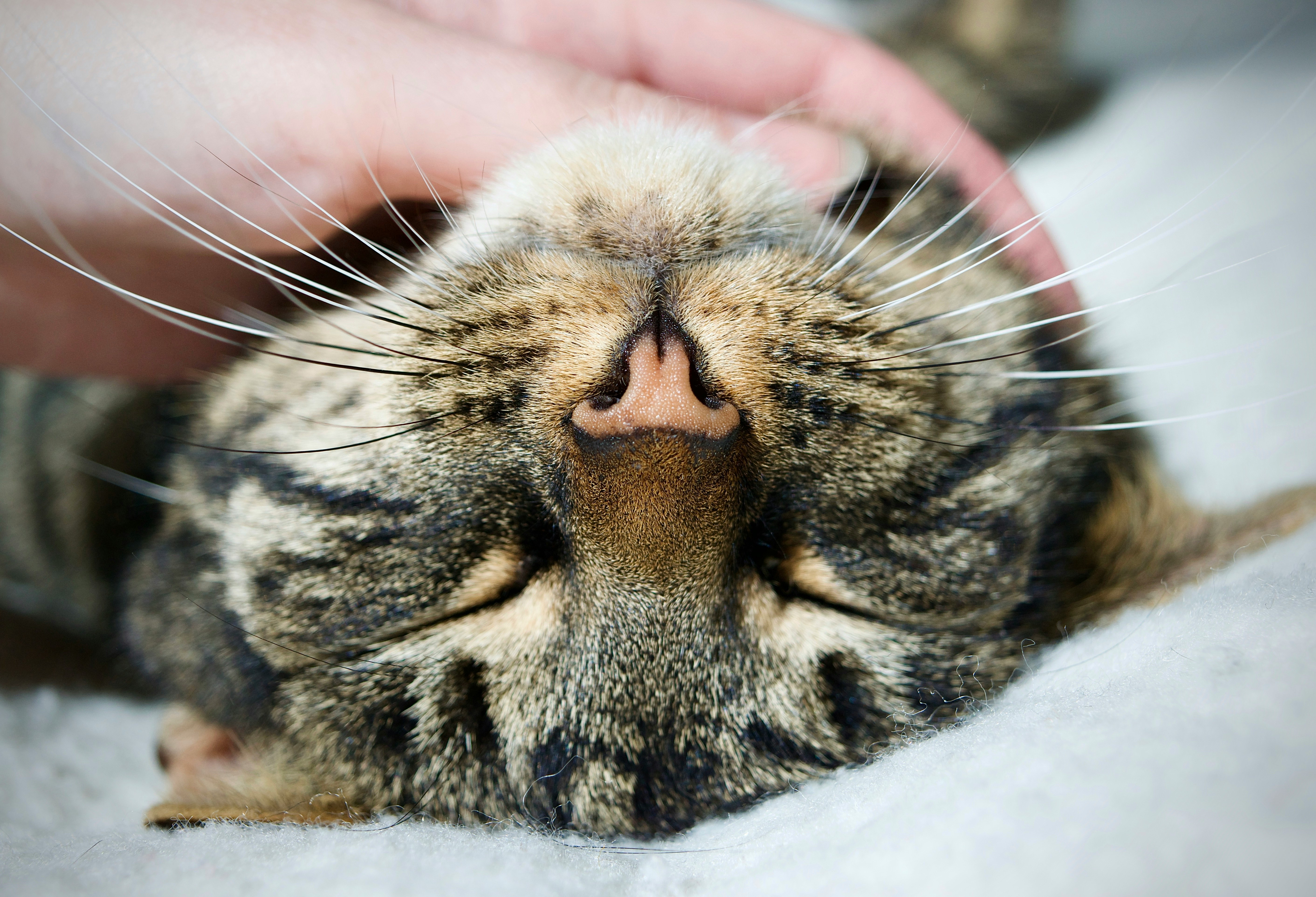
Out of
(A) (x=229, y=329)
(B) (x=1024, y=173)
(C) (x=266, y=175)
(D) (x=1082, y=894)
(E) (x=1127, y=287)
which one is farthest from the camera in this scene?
(B) (x=1024, y=173)

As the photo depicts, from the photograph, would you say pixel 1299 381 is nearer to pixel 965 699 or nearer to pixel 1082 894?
pixel 965 699

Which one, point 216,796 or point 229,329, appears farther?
point 229,329

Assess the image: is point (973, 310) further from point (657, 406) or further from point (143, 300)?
point (143, 300)

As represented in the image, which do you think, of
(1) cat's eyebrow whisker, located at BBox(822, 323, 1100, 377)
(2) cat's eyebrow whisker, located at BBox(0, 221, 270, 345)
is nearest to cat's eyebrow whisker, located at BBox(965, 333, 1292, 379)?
(1) cat's eyebrow whisker, located at BBox(822, 323, 1100, 377)

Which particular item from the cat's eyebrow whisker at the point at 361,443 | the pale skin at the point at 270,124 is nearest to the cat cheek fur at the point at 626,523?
the cat's eyebrow whisker at the point at 361,443

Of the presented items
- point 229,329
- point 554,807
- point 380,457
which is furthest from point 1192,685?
point 229,329

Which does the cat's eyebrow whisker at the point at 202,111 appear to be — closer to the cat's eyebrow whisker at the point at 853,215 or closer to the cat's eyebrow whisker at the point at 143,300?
the cat's eyebrow whisker at the point at 143,300

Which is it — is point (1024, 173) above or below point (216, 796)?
above
